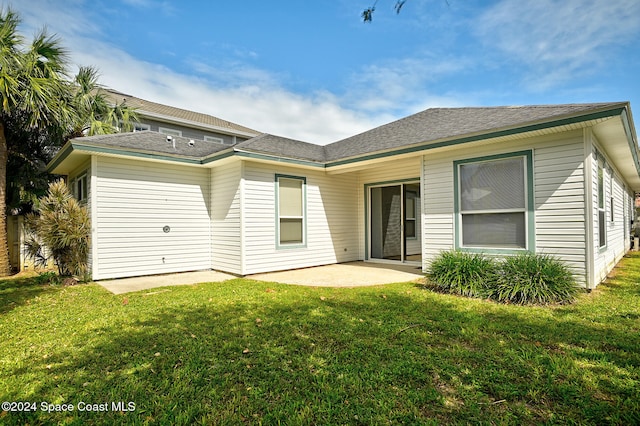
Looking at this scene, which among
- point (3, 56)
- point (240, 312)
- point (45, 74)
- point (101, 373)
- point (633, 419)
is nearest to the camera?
point (633, 419)

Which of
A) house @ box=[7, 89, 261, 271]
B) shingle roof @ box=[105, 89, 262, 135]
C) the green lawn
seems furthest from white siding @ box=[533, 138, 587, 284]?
shingle roof @ box=[105, 89, 262, 135]

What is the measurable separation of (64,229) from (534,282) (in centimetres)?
883

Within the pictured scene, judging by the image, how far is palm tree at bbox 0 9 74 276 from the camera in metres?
7.32

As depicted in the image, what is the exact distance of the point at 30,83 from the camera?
7.56m

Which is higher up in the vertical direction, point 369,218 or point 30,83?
point 30,83

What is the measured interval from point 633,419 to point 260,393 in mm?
2513

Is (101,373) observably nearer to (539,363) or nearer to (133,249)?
(539,363)

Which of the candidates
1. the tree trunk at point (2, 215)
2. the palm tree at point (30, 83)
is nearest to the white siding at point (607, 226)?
the palm tree at point (30, 83)

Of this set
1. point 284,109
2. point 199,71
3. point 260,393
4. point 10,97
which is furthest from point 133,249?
point 284,109

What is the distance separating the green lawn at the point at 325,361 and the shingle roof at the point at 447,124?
3.09 metres

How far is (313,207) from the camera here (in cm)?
902

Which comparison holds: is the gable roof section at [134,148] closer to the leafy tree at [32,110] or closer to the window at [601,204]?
the leafy tree at [32,110]

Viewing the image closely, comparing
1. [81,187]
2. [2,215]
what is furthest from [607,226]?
[2,215]

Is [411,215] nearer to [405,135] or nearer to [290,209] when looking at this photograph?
[405,135]
